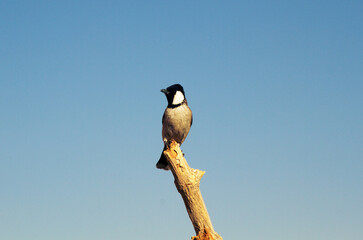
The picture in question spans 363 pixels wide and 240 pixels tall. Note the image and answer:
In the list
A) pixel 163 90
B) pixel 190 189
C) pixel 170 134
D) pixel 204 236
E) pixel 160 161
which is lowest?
pixel 204 236

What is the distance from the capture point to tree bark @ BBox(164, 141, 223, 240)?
758 cm

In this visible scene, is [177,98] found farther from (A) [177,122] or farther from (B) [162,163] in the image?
(B) [162,163]

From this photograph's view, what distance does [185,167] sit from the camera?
787cm

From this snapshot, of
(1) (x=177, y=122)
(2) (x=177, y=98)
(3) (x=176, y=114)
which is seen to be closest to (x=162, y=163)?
(1) (x=177, y=122)

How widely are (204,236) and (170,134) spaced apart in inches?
107

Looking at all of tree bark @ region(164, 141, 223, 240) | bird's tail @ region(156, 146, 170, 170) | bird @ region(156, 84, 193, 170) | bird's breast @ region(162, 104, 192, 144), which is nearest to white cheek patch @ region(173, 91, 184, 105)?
bird @ region(156, 84, 193, 170)

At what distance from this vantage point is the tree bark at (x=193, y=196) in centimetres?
758

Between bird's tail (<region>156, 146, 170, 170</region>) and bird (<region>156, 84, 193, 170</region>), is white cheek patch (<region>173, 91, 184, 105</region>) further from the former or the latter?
bird's tail (<region>156, 146, 170, 170</region>)

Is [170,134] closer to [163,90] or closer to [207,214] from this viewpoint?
[163,90]

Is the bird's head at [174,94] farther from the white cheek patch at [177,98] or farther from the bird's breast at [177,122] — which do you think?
the bird's breast at [177,122]

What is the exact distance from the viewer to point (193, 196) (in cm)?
773

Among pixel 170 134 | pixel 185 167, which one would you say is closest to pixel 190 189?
pixel 185 167

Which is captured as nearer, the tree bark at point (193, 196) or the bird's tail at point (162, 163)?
the tree bark at point (193, 196)

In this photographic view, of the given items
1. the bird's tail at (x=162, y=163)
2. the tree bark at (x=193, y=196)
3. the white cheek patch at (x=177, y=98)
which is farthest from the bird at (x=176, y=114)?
the tree bark at (x=193, y=196)
